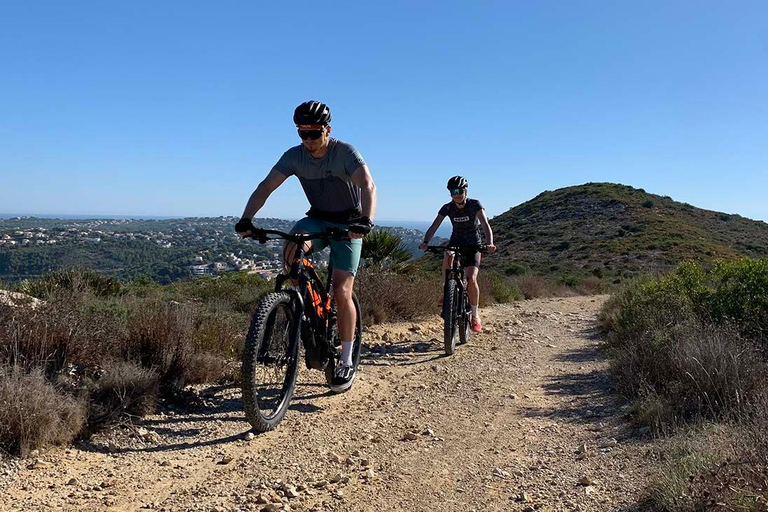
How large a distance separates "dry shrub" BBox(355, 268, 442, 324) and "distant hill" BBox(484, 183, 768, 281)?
16158 millimetres

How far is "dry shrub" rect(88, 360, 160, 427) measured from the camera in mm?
3520

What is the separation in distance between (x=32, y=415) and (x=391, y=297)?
6079 mm

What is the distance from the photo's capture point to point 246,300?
7930 mm

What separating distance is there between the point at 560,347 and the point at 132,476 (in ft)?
20.6

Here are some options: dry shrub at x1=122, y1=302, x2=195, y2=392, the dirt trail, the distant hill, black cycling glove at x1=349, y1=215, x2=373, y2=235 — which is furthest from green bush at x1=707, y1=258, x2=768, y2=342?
the distant hill

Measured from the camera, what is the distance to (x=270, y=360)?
12.4 ft

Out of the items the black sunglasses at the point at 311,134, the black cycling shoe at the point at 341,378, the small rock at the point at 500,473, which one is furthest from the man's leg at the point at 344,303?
the small rock at the point at 500,473

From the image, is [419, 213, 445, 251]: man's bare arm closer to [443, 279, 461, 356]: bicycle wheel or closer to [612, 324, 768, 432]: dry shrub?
[443, 279, 461, 356]: bicycle wheel

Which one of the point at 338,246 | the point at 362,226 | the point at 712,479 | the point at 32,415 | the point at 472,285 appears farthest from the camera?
the point at 472,285

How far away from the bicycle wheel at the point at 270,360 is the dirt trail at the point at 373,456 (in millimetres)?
155

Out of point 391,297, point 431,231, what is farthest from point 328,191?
point 391,297

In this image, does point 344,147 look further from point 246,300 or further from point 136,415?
point 246,300

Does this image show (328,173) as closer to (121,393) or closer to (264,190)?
(264,190)

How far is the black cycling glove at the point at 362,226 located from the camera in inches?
150
